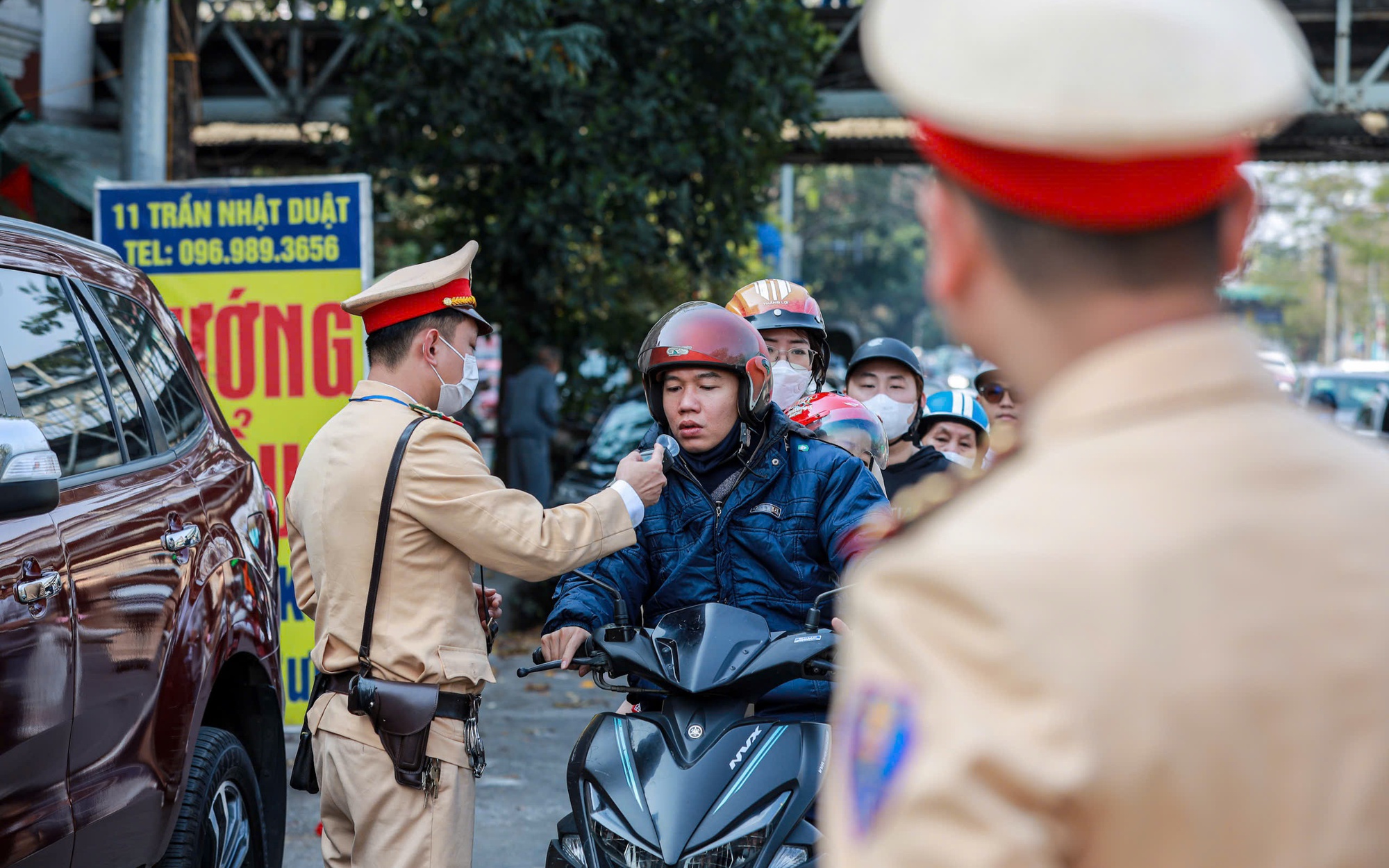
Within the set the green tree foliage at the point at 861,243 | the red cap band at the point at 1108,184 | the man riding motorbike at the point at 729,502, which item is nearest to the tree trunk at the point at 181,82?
the man riding motorbike at the point at 729,502

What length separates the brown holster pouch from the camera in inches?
126

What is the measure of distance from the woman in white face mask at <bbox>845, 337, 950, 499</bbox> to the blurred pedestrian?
281 inches

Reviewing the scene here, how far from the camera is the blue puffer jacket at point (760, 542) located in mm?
3510

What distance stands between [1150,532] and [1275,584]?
94 mm

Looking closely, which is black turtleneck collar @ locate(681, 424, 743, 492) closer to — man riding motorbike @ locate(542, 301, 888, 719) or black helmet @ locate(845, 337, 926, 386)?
man riding motorbike @ locate(542, 301, 888, 719)

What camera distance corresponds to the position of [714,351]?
357cm

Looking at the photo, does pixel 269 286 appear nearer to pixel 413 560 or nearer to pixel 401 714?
pixel 413 560

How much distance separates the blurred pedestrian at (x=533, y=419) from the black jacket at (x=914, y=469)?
7.42 meters

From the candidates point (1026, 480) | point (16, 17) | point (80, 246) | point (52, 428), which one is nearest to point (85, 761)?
point (52, 428)

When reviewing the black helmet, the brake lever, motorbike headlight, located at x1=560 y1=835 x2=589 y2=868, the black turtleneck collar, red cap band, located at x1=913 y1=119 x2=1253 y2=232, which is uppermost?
red cap band, located at x1=913 y1=119 x2=1253 y2=232

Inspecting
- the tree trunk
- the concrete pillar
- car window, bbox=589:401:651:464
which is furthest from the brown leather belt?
the concrete pillar

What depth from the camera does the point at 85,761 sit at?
3092 mm

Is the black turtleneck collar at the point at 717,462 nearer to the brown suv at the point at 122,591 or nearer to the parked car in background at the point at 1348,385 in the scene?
the brown suv at the point at 122,591

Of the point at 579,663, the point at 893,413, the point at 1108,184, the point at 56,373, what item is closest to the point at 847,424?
the point at 893,413
